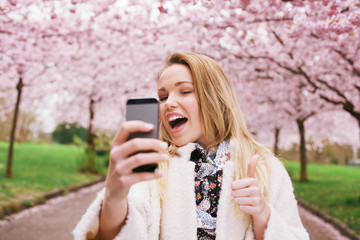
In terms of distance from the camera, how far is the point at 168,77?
1667 millimetres

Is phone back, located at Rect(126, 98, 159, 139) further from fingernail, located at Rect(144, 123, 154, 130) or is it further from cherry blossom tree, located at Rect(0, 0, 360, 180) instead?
cherry blossom tree, located at Rect(0, 0, 360, 180)

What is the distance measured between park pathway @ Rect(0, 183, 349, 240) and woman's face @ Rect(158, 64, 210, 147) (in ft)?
14.5

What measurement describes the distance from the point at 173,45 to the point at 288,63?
2.49 meters

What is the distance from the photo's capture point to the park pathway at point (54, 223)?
17.5ft

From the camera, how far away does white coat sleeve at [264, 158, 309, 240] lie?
4.44 feet

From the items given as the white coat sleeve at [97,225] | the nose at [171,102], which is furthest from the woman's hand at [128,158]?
the nose at [171,102]

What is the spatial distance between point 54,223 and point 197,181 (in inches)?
216

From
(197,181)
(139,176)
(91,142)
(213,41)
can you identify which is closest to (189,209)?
(197,181)

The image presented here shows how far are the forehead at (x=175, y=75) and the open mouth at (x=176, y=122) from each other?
18 centimetres

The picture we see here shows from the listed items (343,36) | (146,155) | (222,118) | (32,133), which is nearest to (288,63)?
(343,36)

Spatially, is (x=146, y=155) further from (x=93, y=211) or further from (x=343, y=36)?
(x=343, y=36)

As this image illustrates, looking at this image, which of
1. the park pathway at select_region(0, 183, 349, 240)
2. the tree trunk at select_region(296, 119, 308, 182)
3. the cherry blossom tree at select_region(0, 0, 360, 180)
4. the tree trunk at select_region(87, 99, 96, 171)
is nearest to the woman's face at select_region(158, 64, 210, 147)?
the cherry blossom tree at select_region(0, 0, 360, 180)

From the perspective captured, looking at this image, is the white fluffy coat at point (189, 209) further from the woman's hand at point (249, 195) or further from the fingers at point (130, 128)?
the fingers at point (130, 128)

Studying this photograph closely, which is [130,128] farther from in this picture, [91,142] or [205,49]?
[91,142]
